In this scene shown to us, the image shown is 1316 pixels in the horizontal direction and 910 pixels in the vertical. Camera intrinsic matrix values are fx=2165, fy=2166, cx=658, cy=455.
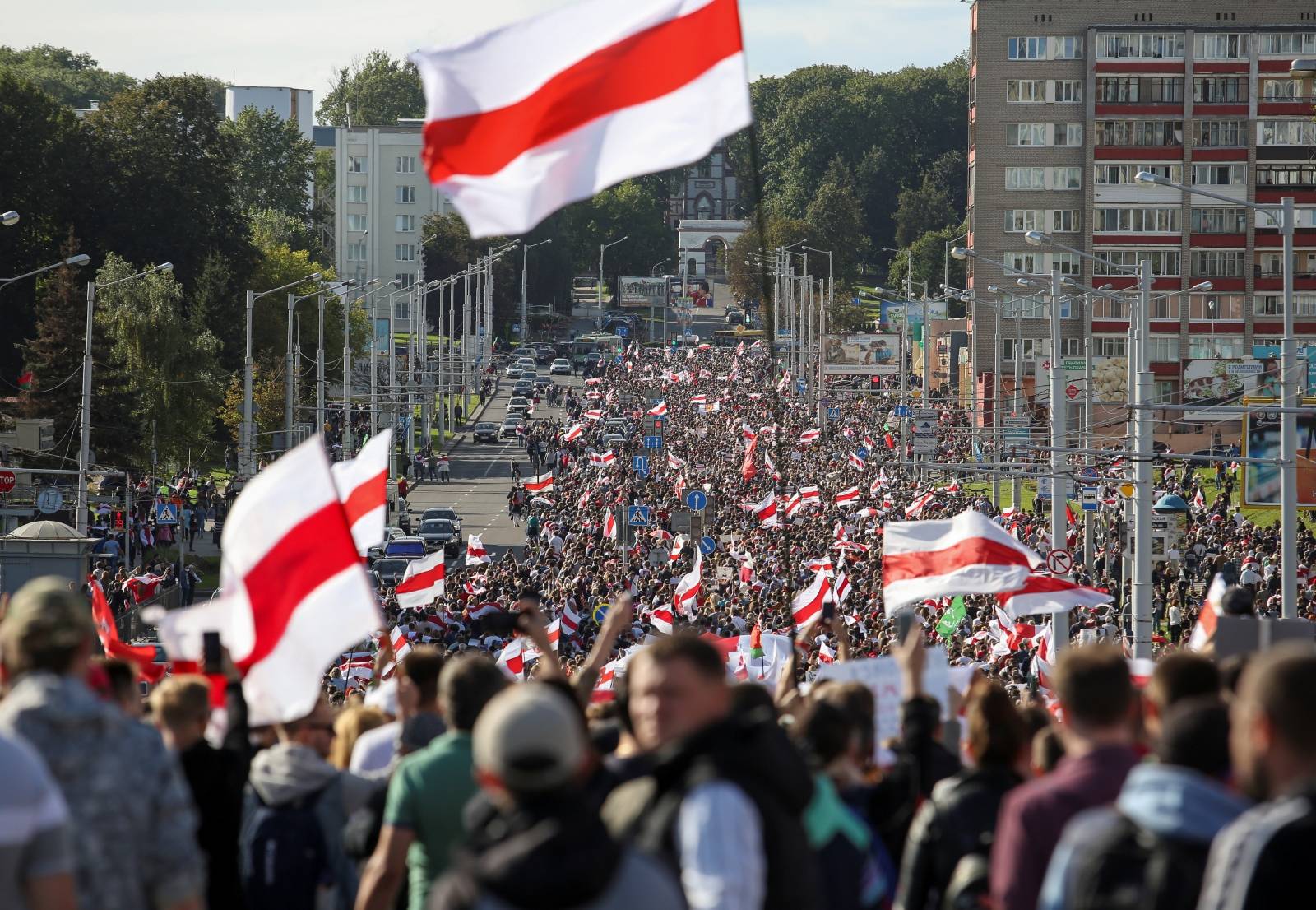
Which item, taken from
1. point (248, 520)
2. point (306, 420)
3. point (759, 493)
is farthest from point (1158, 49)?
point (248, 520)

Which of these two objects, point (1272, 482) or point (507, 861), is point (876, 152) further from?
point (507, 861)

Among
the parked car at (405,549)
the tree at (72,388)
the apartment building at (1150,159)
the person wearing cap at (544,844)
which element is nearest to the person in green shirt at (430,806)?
the person wearing cap at (544,844)

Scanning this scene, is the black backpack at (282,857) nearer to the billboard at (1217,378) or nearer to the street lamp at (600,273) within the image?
the billboard at (1217,378)

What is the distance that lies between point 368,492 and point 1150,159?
8756 centimetres

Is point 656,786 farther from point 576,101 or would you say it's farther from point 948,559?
point 948,559

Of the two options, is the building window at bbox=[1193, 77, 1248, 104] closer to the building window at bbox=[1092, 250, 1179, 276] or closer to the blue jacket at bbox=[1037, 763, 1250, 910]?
the building window at bbox=[1092, 250, 1179, 276]

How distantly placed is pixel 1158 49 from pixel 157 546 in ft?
199

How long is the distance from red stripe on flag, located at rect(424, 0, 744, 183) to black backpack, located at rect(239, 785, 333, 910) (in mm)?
3467

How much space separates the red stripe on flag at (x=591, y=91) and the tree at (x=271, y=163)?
130659mm

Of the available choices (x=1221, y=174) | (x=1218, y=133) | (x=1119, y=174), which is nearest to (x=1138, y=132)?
(x=1119, y=174)

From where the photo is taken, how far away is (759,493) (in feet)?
171

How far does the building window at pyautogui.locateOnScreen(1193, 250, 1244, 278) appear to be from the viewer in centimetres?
9300

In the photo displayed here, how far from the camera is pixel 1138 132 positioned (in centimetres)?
9512

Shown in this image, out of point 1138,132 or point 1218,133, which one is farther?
point 1138,132
